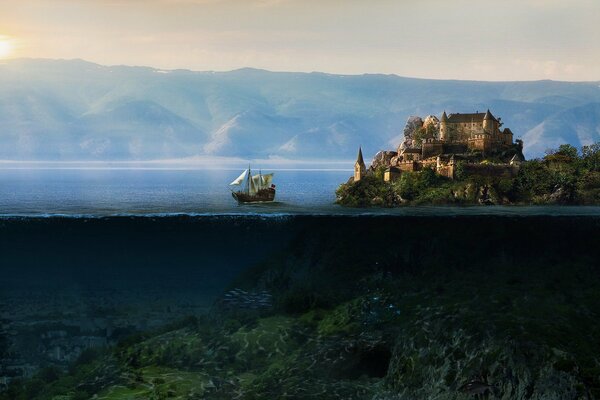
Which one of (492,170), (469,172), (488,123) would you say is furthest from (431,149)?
(488,123)

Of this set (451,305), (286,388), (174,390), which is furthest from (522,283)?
(174,390)

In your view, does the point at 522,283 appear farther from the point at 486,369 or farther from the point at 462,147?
the point at 486,369

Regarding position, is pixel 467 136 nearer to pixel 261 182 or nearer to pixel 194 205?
pixel 261 182

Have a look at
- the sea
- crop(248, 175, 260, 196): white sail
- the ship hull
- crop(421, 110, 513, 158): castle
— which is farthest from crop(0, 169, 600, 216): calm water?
crop(421, 110, 513, 158): castle

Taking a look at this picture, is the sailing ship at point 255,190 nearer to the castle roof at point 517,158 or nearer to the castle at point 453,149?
the castle at point 453,149

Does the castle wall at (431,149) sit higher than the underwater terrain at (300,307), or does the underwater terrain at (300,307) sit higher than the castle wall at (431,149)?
the castle wall at (431,149)

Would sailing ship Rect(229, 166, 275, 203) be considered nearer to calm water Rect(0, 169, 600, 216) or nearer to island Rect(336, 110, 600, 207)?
calm water Rect(0, 169, 600, 216)

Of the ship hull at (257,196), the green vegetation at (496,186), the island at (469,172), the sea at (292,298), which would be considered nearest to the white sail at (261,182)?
the ship hull at (257,196)
